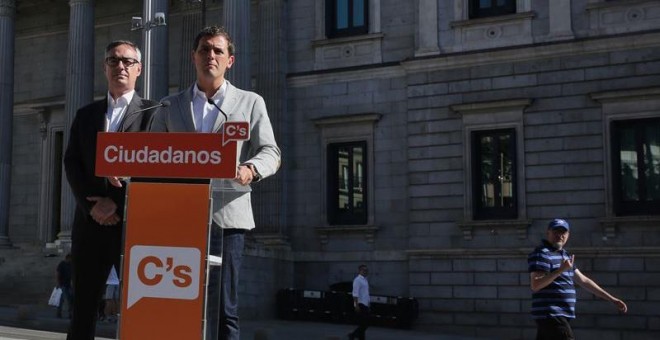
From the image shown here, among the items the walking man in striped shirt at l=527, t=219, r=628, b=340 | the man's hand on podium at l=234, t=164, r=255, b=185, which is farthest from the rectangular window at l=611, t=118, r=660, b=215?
the man's hand on podium at l=234, t=164, r=255, b=185

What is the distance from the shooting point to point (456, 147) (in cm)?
2550

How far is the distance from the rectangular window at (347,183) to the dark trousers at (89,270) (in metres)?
21.8

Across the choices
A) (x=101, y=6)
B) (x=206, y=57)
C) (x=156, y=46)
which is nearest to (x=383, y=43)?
(x=156, y=46)

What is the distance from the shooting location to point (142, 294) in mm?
4449

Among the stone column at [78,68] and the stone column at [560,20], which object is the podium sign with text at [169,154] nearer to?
the stone column at [560,20]

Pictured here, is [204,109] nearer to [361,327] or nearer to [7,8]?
[361,327]

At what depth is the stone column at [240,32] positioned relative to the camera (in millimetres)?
26609

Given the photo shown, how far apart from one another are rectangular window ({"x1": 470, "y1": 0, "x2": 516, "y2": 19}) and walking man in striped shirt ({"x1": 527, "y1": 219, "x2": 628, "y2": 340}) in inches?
670

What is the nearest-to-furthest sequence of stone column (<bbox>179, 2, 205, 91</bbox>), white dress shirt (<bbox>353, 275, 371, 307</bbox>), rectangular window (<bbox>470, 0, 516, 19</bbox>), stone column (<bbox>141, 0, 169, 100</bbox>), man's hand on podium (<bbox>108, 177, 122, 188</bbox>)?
1. man's hand on podium (<bbox>108, 177, 122, 188</bbox>)
2. white dress shirt (<bbox>353, 275, 371, 307</bbox>)
3. rectangular window (<bbox>470, 0, 516, 19</bbox>)
4. stone column (<bbox>141, 0, 169, 100</bbox>)
5. stone column (<bbox>179, 2, 205, 91</bbox>)

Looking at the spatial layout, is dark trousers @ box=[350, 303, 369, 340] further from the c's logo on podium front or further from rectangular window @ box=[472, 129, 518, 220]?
the c's logo on podium front

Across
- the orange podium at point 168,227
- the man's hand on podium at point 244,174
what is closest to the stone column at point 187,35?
the man's hand on podium at point 244,174

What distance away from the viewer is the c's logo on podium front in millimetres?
4371

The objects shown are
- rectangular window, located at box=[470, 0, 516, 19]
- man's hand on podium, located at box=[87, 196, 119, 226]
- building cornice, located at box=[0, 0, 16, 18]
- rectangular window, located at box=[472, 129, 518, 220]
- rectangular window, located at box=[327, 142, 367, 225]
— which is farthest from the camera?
building cornice, located at box=[0, 0, 16, 18]

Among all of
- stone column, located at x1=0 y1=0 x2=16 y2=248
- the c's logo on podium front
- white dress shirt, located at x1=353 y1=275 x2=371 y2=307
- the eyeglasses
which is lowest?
white dress shirt, located at x1=353 y1=275 x2=371 y2=307
